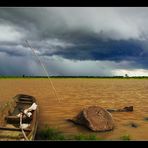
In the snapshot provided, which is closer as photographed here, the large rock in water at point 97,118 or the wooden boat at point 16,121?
the wooden boat at point 16,121

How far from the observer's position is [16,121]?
745 cm

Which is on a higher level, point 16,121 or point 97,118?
point 97,118

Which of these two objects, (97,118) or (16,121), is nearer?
(16,121)

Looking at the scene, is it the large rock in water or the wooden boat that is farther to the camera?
the large rock in water

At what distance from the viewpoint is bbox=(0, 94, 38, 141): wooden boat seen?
589 centimetres

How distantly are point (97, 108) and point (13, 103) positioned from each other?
2436 mm

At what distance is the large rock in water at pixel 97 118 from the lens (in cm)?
814

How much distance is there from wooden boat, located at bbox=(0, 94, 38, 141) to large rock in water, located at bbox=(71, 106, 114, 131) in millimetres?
1169

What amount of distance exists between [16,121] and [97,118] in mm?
1812

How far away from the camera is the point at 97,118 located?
8.10m

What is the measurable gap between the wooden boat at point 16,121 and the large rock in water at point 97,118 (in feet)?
3.84
